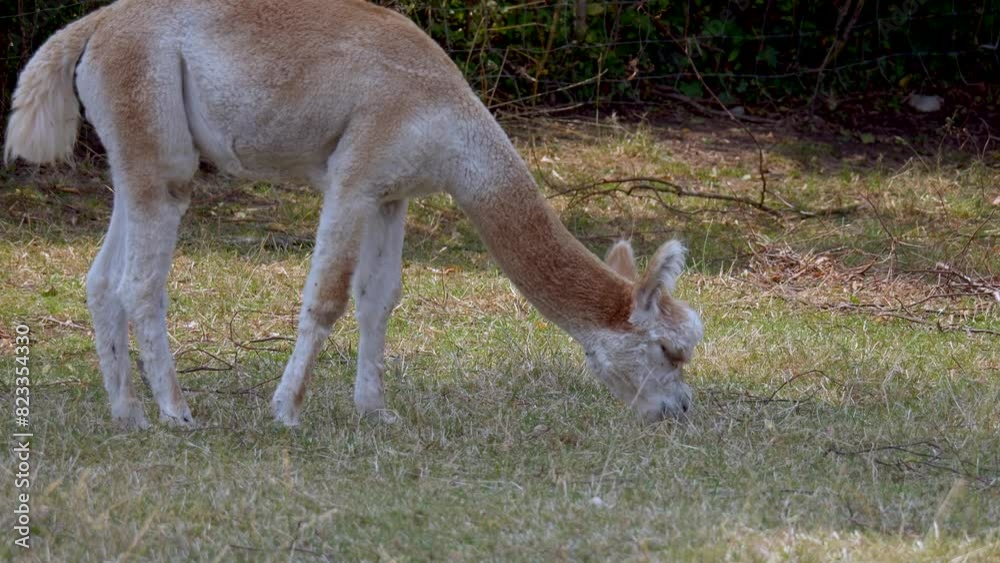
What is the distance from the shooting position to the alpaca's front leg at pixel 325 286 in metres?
5.54

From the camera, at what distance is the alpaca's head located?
5.66 m

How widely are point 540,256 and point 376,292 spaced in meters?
0.82

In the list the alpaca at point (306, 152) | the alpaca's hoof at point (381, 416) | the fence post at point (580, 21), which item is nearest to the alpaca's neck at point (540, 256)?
the alpaca at point (306, 152)

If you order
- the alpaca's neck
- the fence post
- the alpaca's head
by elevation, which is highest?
the alpaca's neck

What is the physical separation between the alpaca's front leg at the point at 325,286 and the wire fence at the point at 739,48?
260 inches

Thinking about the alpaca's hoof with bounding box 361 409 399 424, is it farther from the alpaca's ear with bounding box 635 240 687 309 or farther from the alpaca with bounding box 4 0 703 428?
the alpaca's ear with bounding box 635 240 687 309

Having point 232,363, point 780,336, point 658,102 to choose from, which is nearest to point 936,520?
point 780,336

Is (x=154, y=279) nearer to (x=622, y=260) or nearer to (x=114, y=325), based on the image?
(x=114, y=325)

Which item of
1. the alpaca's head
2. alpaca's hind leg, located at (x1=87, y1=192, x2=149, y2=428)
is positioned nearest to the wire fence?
the alpaca's head

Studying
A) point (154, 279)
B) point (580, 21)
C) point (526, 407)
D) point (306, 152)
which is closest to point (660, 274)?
point (526, 407)

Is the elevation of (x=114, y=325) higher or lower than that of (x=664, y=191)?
higher

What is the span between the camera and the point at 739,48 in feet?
44.0

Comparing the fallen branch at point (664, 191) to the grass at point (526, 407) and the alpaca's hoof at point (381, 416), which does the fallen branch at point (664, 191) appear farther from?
the alpaca's hoof at point (381, 416)

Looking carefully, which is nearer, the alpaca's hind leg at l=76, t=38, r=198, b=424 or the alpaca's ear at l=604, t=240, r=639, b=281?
the alpaca's hind leg at l=76, t=38, r=198, b=424
